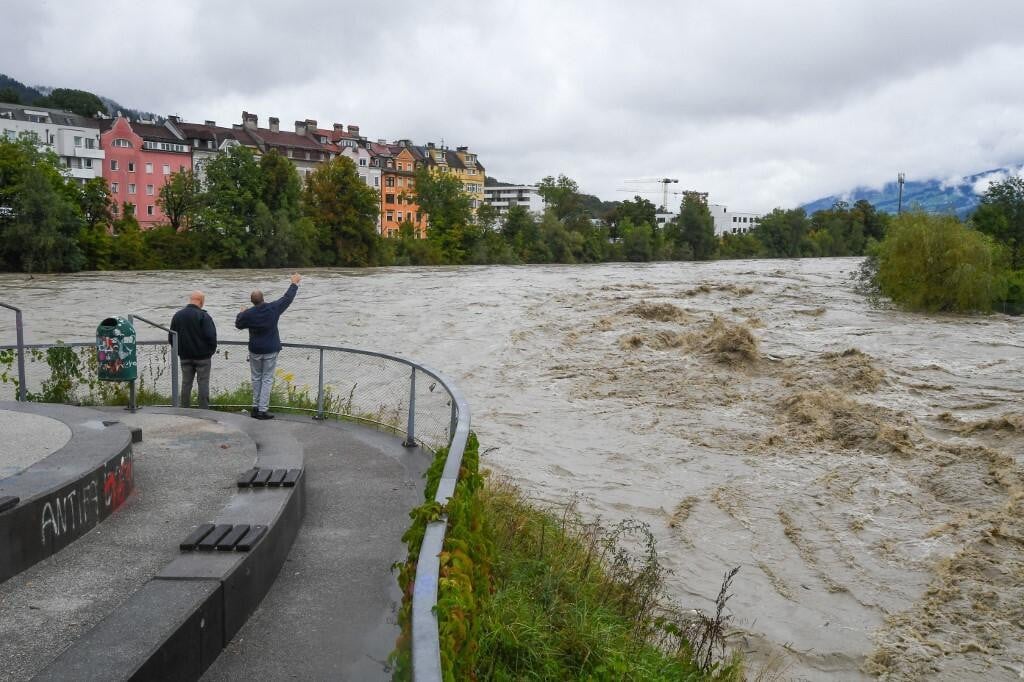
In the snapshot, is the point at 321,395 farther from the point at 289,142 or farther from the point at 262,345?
the point at 289,142

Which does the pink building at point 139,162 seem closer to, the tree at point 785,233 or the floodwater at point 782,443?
the floodwater at point 782,443

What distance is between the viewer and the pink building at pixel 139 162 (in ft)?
341

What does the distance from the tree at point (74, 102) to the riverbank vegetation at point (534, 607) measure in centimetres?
13902

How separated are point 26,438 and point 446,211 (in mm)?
98255

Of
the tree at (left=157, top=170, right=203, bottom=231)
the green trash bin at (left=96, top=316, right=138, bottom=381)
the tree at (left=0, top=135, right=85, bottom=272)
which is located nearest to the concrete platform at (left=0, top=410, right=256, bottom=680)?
the green trash bin at (left=96, top=316, right=138, bottom=381)

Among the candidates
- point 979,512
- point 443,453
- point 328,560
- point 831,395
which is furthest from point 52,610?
point 831,395

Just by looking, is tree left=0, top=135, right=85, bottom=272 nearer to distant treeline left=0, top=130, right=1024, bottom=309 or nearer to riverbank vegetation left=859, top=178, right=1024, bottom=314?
distant treeline left=0, top=130, right=1024, bottom=309

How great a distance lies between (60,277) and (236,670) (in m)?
58.6

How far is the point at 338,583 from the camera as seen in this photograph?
645 cm

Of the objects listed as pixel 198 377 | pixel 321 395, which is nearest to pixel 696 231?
pixel 198 377

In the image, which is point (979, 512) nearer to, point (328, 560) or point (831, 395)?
point (831, 395)

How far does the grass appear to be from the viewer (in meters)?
5.50

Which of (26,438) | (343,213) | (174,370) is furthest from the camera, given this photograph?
(343,213)

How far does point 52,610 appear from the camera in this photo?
5.40m
